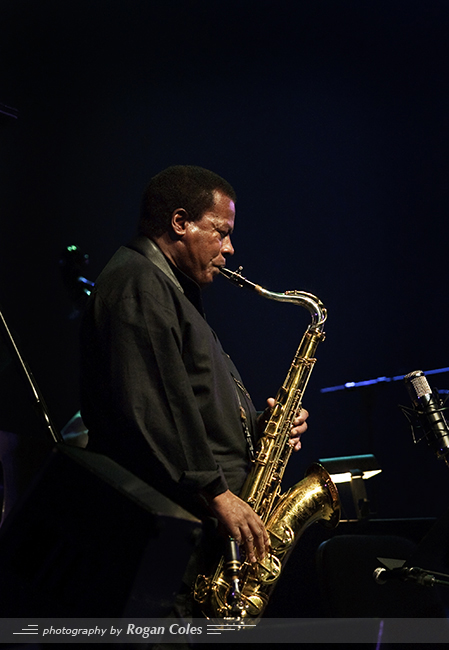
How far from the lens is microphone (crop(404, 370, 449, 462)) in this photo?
2418mm

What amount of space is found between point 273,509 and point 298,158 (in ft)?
10.3

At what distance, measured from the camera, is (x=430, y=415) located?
95.8 inches

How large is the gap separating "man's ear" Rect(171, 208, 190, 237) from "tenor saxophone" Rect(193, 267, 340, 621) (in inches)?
18.6

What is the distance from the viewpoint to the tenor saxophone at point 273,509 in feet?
6.85

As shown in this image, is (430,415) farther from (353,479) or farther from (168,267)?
(168,267)

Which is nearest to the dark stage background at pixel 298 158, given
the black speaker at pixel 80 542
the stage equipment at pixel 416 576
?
the stage equipment at pixel 416 576

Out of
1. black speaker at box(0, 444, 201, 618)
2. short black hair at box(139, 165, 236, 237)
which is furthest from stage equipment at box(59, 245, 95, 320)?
black speaker at box(0, 444, 201, 618)

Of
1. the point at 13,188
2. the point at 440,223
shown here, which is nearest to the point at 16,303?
the point at 13,188

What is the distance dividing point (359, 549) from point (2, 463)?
143 centimetres

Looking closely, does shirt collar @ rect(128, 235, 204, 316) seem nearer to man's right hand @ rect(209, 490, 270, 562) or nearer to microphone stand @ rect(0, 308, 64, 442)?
microphone stand @ rect(0, 308, 64, 442)

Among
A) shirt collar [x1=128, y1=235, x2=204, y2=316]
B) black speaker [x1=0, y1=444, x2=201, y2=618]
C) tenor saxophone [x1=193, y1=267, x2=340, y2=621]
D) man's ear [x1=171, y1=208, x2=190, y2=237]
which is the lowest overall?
tenor saxophone [x1=193, y1=267, x2=340, y2=621]

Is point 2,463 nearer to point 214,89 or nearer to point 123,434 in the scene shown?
point 123,434


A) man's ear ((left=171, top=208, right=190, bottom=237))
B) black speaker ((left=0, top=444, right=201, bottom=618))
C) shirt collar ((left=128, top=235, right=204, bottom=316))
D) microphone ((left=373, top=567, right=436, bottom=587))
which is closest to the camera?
black speaker ((left=0, top=444, right=201, bottom=618))

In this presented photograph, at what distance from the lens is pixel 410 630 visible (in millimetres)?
2248
